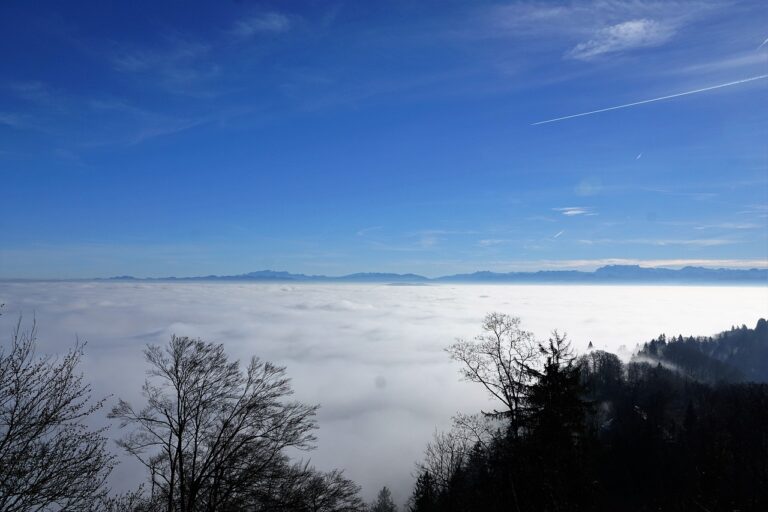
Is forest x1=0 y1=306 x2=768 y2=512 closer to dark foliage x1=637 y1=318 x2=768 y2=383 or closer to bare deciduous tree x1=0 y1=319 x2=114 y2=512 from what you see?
bare deciduous tree x1=0 y1=319 x2=114 y2=512

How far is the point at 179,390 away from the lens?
16.5m

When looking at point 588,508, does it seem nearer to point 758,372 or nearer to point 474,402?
point 474,402

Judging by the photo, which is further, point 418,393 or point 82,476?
point 418,393

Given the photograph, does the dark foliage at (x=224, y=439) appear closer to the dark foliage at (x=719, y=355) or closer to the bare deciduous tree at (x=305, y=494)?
the bare deciduous tree at (x=305, y=494)

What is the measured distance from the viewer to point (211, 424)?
16.7 metres

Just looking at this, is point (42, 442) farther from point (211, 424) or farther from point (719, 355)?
point (719, 355)

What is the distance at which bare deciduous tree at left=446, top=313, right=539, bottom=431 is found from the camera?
18.5 m

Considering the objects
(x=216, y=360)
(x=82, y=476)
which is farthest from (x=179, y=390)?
(x=82, y=476)

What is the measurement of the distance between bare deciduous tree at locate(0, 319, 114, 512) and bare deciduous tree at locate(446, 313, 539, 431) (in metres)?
13.8

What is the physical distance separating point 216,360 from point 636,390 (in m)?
103

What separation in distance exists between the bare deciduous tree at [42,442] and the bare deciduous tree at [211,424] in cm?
625

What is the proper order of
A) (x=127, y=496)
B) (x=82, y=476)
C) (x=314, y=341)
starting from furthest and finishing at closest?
(x=314, y=341), (x=127, y=496), (x=82, y=476)

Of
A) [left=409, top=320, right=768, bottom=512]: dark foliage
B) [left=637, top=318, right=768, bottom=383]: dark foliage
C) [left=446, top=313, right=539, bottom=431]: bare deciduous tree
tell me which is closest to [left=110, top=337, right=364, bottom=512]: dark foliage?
[left=446, top=313, right=539, bottom=431]: bare deciduous tree

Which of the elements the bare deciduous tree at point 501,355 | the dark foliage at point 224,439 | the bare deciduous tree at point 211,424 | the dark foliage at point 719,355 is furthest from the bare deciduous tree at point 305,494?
the dark foliage at point 719,355
